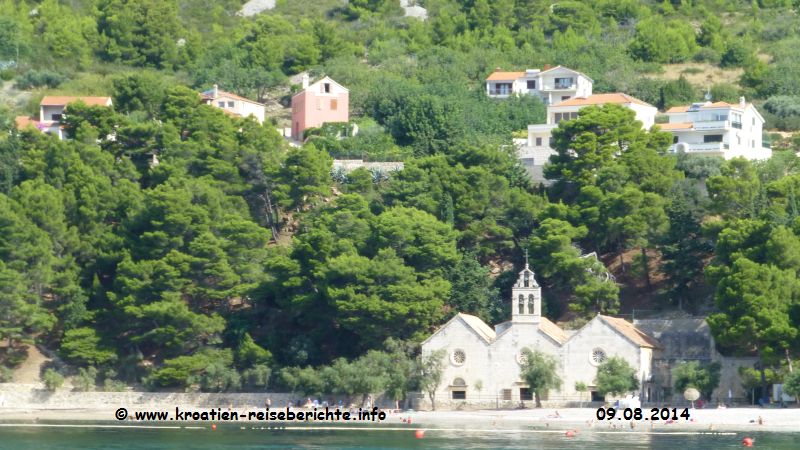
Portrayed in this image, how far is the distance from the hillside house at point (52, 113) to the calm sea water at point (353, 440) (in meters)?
36.9

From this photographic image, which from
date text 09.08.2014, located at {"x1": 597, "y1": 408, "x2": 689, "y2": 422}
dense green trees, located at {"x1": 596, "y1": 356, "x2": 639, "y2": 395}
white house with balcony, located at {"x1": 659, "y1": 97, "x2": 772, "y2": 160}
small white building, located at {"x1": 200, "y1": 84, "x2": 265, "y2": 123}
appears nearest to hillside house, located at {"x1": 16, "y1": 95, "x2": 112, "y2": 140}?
small white building, located at {"x1": 200, "y1": 84, "x2": 265, "y2": 123}

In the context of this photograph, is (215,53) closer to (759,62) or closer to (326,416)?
(759,62)

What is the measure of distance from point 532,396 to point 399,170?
20.7 metres

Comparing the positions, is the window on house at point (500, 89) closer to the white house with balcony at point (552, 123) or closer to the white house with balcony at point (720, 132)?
the white house with balcony at point (552, 123)

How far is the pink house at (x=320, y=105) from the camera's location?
112 meters

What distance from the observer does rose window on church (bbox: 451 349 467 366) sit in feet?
260

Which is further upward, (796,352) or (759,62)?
(759,62)

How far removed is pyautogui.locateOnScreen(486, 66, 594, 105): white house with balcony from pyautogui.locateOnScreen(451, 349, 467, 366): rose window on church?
37945mm

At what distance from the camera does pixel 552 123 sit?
346 feet

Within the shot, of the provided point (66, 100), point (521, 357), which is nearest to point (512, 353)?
point (521, 357)

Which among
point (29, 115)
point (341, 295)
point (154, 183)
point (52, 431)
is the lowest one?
point (52, 431)

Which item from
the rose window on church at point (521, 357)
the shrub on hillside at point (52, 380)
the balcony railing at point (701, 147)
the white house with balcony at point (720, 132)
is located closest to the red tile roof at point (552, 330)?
the rose window on church at point (521, 357)

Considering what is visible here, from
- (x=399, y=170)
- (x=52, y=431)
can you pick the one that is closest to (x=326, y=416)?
(x=52, y=431)

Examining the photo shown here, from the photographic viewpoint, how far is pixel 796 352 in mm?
74250
